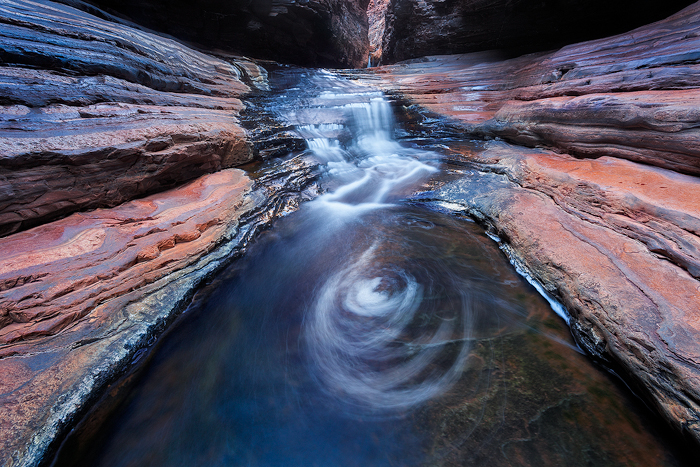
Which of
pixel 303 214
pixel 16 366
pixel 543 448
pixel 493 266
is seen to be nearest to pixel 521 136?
pixel 493 266

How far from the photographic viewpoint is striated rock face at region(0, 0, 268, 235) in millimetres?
2988

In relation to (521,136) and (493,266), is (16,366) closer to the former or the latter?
(493,266)

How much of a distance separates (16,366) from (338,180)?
4.80 metres

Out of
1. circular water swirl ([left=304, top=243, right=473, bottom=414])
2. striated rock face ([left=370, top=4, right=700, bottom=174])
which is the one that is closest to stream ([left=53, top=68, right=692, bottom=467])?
circular water swirl ([left=304, top=243, right=473, bottom=414])

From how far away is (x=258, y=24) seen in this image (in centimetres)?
1026

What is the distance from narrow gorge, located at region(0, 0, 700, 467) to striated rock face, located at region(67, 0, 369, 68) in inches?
153

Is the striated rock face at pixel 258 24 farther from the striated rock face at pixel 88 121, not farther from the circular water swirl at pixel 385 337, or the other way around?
the circular water swirl at pixel 385 337

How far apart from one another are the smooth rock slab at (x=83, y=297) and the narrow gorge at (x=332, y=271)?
0.05 ft

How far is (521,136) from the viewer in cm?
581

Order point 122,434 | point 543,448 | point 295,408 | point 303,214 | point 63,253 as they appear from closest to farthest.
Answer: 1. point 543,448
2. point 122,434
3. point 295,408
4. point 63,253
5. point 303,214

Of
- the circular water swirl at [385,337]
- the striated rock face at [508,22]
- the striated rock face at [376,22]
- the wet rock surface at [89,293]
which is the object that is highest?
the striated rock face at [376,22]

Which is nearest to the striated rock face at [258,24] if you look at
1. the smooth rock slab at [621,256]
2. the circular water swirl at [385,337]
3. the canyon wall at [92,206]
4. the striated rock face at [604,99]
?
the canyon wall at [92,206]

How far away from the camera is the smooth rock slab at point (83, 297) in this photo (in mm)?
1812

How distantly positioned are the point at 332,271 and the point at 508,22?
1051 centimetres
